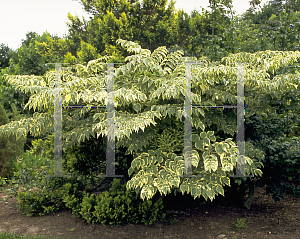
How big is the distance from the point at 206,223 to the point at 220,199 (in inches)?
41.3

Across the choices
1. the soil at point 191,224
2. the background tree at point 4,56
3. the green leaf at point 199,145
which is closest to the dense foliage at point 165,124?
the green leaf at point 199,145

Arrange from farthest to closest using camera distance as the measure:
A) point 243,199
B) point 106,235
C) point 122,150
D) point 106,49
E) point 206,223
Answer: point 106,49, point 243,199, point 122,150, point 206,223, point 106,235

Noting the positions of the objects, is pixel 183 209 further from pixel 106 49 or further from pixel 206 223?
pixel 106 49

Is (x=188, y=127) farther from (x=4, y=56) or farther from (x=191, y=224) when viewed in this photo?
(x=4, y=56)

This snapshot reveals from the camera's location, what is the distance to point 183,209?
465cm

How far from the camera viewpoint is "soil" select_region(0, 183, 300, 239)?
372 centimetres

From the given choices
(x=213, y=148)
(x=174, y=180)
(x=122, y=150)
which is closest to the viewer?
(x=174, y=180)

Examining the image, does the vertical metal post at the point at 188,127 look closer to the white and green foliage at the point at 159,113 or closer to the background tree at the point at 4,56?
the white and green foliage at the point at 159,113

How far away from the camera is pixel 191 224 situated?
4.07 meters

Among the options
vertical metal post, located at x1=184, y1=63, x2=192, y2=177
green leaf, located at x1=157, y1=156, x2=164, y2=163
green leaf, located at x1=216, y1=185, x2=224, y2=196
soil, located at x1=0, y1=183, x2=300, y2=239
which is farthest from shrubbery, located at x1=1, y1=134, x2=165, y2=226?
green leaf, located at x1=216, y1=185, x2=224, y2=196

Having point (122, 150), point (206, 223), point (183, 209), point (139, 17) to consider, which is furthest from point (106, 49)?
point (206, 223)

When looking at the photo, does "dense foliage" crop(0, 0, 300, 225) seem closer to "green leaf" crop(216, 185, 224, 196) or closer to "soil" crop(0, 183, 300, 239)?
"green leaf" crop(216, 185, 224, 196)

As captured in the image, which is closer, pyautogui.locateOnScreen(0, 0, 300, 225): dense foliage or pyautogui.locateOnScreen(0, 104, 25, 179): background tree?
pyautogui.locateOnScreen(0, 0, 300, 225): dense foliage

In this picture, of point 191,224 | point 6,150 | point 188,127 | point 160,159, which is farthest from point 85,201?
point 6,150
